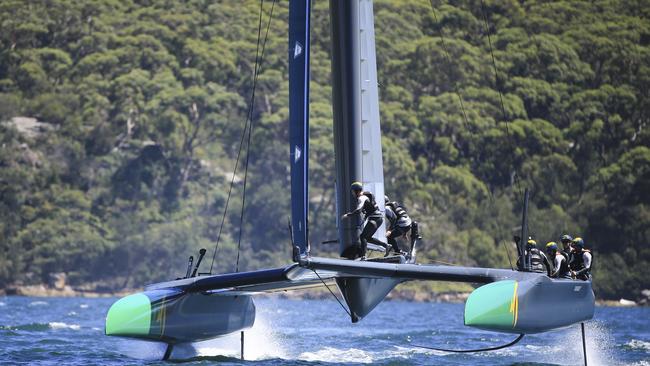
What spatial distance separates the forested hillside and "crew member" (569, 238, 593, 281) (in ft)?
104

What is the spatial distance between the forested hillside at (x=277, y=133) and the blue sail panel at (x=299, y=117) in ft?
110

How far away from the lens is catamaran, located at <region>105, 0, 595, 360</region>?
40.0 feet

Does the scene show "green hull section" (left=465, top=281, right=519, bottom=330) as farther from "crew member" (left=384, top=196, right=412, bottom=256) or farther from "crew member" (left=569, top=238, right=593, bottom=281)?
"crew member" (left=569, top=238, right=593, bottom=281)

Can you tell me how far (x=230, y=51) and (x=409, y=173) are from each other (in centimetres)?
1217

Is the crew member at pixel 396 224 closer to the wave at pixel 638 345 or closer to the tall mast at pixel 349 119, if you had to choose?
the tall mast at pixel 349 119

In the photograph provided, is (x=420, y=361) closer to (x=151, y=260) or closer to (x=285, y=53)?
(x=151, y=260)

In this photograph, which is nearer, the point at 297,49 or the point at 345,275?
the point at 345,275

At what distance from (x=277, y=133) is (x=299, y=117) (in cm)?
4210

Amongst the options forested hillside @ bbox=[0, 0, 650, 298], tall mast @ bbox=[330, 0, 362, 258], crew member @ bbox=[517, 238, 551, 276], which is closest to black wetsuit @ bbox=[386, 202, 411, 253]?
tall mast @ bbox=[330, 0, 362, 258]

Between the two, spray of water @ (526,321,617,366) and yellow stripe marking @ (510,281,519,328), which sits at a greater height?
yellow stripe marking @ (510,281,519,328)

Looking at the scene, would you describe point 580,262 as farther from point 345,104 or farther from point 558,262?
point 345,104

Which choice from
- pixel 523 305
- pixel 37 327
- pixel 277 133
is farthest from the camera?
pixel 277 133

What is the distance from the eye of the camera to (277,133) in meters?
55.1

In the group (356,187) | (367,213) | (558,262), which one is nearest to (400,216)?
(367,213)
